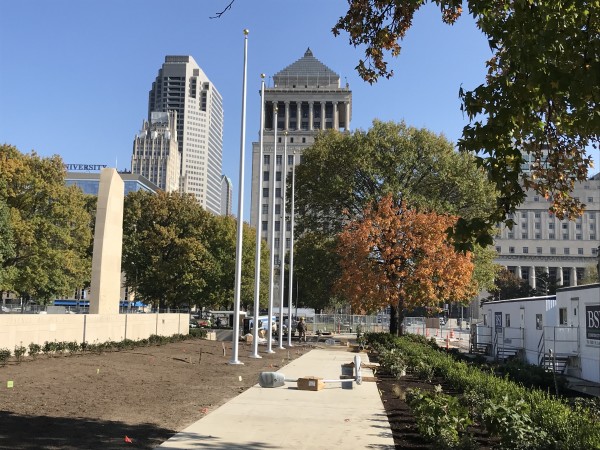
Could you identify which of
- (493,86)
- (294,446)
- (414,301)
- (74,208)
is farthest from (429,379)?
(74,208)

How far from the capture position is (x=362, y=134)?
40750 mm

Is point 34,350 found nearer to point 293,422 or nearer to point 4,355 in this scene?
point 4,355

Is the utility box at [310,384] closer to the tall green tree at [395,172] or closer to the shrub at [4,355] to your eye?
the shrub at [4,355]

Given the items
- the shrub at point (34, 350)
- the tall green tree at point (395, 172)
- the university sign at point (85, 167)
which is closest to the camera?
the shrub at point (34, 350)

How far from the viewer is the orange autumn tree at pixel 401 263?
31297mm

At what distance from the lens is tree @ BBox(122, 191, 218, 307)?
177 feet

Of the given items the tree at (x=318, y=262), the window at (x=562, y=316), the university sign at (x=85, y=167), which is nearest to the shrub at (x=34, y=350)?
the window at (x=562, y=316)

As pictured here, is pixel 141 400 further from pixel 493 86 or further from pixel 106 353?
pixel 106 353

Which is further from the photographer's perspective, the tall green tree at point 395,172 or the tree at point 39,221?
the tree at point 39,221

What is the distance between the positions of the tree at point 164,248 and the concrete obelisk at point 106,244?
25.7 metres

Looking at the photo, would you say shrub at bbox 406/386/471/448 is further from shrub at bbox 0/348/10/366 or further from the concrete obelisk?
the concrete obelisk

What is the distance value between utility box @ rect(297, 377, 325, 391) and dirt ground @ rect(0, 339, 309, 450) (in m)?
1.49

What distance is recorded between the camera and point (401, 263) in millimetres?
32281

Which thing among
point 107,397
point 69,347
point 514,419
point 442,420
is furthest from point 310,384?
point 69,347
